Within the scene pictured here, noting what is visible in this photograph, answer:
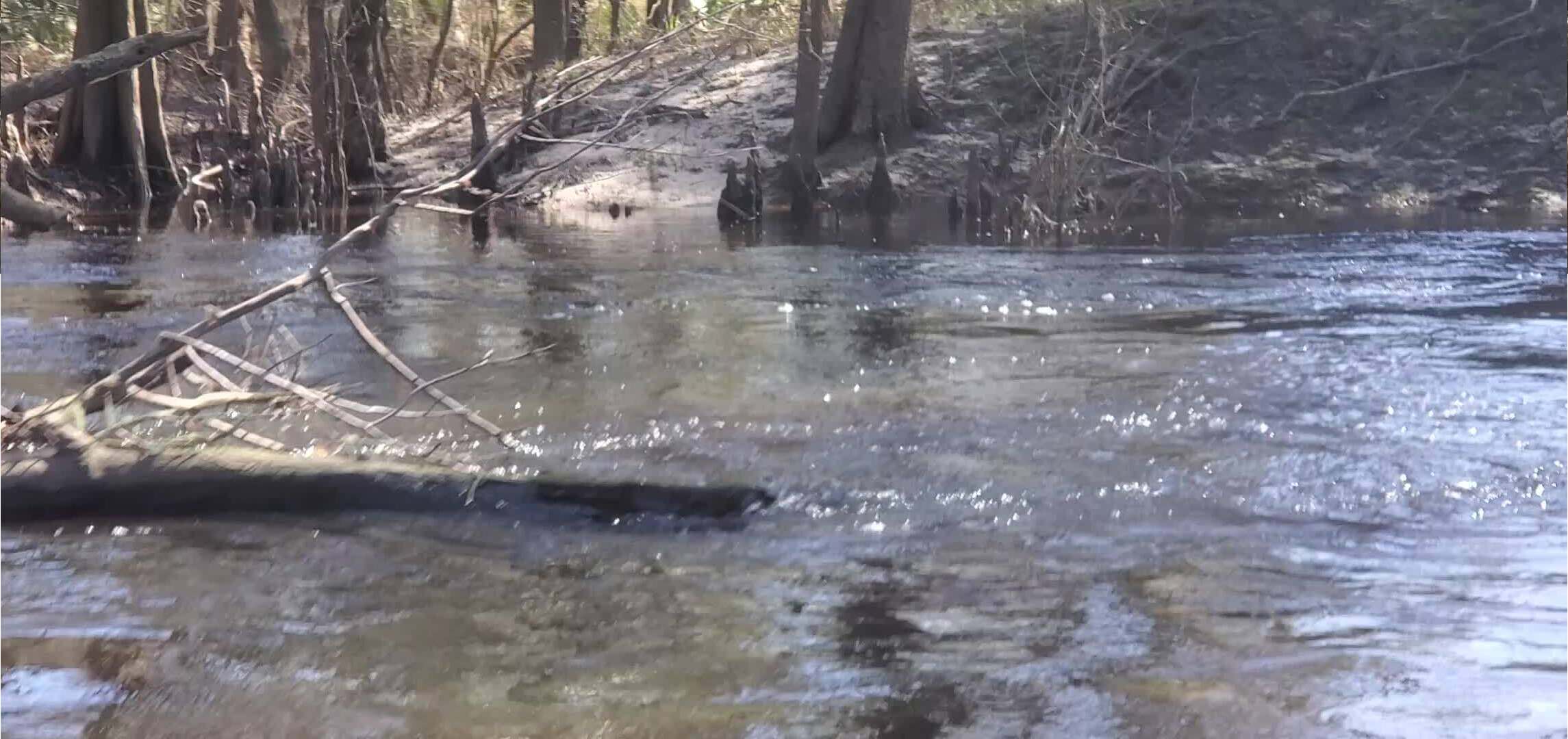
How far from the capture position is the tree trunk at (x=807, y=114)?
63.2 feet

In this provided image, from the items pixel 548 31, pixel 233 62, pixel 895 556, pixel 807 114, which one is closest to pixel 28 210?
pixel 895 556

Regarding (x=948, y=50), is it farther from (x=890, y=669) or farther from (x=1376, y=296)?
(x=890, y=669)

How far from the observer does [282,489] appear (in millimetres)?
5426

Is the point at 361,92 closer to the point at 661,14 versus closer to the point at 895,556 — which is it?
the point at 661,14

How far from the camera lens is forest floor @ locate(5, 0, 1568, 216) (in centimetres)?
2061

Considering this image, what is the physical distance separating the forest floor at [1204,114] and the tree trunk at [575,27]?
6.78ft

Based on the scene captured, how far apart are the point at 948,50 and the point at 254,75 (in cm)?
968

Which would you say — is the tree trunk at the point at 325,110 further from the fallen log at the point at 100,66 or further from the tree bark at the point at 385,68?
the fallen log at the point at 100,66

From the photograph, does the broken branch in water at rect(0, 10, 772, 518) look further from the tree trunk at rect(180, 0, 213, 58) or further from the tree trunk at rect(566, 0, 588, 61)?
the tree trunk at rect(566, 0, 588, 61)

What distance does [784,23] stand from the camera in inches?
974

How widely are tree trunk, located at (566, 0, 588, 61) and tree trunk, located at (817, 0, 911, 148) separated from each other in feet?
17.6

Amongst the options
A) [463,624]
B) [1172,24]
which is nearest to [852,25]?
[1172,24]

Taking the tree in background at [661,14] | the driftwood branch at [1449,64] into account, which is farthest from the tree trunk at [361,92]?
the driftwood branch at [1449,64]

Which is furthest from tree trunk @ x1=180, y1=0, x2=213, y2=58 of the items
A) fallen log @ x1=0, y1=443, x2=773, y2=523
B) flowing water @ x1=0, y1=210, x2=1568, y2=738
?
fallen log @ x1=0, y1=443, x2=773, y2=523
